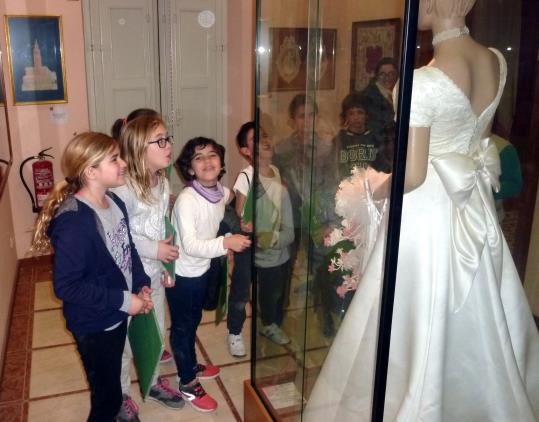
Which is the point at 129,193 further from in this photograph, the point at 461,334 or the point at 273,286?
the point at 461,334

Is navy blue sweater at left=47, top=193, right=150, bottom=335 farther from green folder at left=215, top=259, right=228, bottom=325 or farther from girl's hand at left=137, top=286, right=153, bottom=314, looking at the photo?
green folder at left=215, top=259, right=228, bottom=325

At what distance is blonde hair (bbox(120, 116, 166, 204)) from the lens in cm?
224

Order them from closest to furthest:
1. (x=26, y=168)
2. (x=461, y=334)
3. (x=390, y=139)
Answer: (x=390, y=139) < (x=461, y=334) < (x=26, y=168)

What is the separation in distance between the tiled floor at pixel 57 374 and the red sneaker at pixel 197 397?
30 mm

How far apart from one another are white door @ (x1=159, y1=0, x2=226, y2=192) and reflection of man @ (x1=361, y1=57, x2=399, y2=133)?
139 inches

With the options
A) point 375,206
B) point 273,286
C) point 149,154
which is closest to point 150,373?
point 273,286

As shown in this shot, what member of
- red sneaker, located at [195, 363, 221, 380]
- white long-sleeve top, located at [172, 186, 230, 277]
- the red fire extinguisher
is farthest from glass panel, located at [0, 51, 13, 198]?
red sneaker, located at [195, 363, 221, 380]

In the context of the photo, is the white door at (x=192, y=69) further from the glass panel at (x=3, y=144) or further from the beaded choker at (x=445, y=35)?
the beaded choker at (x=445, y=35)

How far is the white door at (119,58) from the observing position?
4227mm

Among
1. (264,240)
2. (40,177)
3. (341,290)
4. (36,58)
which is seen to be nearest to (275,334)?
(264,240)

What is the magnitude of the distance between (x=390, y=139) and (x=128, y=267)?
1.18 m

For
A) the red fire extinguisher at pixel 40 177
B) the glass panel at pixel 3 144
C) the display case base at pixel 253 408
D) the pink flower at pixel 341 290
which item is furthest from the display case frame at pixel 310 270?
the red fire extinguisher at pixel 40 177

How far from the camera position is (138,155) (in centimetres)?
225

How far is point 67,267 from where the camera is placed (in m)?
1.78
